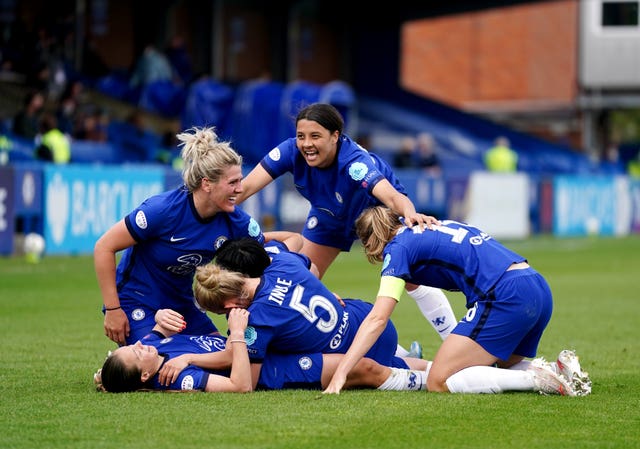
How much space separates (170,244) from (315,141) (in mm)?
1335

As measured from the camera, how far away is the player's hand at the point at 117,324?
23.5ft

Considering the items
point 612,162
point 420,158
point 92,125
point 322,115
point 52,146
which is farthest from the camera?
point 612,162

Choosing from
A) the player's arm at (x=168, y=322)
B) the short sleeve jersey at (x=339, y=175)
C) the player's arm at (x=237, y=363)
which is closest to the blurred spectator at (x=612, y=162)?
the short sleeve jersey at (x=339, y=175)

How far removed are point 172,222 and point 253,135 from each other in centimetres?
2043

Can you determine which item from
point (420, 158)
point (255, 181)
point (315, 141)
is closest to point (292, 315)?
point (315, 141)

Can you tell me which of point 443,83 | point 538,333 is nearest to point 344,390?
point 538,333

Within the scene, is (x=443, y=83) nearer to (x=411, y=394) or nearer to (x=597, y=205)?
(x=597, y=205)

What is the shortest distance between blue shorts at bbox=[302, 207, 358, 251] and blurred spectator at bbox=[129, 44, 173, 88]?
19232 millimetres

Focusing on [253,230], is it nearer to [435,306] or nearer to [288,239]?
[288,239]

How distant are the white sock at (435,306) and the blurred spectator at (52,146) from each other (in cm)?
1225

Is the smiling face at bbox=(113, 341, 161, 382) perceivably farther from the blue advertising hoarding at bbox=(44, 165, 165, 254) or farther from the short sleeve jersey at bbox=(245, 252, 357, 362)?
the blue advertising hoarding at bbox=(44, 165, 165, 254)

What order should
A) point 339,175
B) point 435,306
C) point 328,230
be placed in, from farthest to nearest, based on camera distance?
point 328,230, point 339,175, point 435,306

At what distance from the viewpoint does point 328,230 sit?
29.4 feet

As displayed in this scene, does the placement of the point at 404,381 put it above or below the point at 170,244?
below
